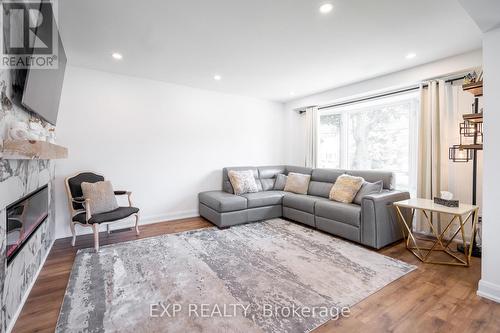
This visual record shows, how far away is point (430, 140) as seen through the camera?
11.1 ft

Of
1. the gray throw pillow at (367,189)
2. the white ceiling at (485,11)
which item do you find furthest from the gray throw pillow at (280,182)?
the white ceiling at (485,11)

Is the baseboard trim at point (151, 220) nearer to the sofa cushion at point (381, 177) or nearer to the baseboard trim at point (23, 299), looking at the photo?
the baseboard trim at point (23, 299)

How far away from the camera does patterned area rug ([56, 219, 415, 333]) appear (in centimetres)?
173

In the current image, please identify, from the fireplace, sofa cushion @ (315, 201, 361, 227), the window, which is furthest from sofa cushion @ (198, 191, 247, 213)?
the window

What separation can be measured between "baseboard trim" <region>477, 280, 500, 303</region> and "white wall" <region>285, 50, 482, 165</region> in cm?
254

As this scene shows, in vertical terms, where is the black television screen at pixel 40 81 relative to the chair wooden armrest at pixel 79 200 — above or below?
above

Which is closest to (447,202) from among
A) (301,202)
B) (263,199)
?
(301,202)

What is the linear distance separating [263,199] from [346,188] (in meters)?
1.40

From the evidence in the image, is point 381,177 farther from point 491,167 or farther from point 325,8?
point 325,8

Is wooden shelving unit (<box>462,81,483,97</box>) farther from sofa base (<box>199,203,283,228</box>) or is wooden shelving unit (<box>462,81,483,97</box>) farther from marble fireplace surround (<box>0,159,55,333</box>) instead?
marble fireplace surround (<box>0,159,55,333</box>)

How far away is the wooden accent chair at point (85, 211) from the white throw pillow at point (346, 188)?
2988 mm

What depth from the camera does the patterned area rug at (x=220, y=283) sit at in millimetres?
1727

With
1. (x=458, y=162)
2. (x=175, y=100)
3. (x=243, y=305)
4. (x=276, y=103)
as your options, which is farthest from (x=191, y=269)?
(x=276, y=103)

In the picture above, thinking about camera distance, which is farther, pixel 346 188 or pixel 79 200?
pixel 346 188
